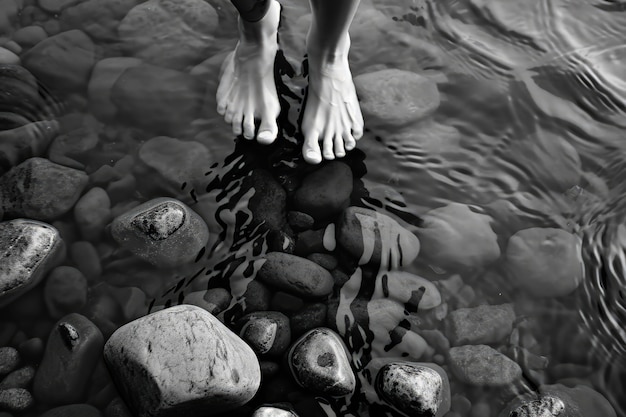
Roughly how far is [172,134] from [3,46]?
3.02ft

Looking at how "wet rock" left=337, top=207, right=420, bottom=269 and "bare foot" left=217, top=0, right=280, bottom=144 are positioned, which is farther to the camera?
"bare foot" left=217, top=0, right=280, bottom=144

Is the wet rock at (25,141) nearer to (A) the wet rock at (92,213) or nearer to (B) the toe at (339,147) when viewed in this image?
(A) the wet rock at (92,213)

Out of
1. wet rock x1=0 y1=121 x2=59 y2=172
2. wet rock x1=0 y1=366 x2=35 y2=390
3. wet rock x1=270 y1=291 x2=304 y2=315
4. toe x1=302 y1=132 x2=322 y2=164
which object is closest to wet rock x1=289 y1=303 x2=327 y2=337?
wet rock x1=270 y1=291 x2=304 y2=315

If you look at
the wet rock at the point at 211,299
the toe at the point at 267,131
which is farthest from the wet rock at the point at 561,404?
the toe at the point at 267,131

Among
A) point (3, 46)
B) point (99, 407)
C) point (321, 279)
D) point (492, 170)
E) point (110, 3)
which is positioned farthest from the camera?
point (110, 3)

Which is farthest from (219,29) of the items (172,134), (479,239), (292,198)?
(479,239)

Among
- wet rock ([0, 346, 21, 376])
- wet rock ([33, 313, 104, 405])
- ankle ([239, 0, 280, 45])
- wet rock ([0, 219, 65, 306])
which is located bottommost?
wet rock ([0, 346, 21, 376])

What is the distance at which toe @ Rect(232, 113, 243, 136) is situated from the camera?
2160mm

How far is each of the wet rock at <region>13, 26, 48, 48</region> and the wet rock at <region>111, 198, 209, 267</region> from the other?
1085 mm

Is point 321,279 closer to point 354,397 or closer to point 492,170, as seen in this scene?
point 354,397

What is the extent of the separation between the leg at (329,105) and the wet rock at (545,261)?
77 cm

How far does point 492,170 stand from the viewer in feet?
7.12

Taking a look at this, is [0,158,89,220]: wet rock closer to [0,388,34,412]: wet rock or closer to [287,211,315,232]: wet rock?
[0,388,34,412]: wet rock

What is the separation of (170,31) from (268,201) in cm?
105
